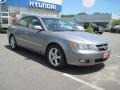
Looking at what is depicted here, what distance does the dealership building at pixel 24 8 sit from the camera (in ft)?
66.3

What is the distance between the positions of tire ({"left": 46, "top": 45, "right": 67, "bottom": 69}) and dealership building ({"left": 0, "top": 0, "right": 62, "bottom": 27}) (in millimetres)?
12681

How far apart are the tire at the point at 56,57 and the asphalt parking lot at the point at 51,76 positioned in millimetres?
176

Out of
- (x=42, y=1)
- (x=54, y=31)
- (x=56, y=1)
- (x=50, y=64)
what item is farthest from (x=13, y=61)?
(x=56, y=1)

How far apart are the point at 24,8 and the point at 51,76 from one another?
20043 mm

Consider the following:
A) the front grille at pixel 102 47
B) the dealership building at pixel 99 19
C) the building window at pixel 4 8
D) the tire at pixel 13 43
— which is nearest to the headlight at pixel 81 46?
the front grille at pixel 102 47

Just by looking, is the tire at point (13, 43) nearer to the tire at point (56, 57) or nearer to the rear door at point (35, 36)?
the rear door at point (35, 36)

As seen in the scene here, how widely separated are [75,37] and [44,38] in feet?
3.75

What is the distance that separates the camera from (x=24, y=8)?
24.1 meters

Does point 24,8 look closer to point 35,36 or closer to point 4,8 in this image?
point 4,8

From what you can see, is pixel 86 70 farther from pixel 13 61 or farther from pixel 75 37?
pixel 13 61

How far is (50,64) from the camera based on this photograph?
6242 millimetres

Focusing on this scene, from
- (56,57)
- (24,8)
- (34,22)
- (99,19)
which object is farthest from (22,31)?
(99,19)

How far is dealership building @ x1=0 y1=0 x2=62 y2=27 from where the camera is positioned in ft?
66.3

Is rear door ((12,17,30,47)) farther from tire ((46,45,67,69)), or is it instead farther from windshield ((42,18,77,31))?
tire ((46,45,67,69))
